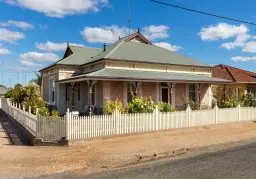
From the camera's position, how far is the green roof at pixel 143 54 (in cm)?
1828

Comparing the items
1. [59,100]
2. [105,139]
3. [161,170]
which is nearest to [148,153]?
[161,170]

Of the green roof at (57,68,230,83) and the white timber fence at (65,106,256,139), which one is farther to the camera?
the green roof at (57,68,230,83)

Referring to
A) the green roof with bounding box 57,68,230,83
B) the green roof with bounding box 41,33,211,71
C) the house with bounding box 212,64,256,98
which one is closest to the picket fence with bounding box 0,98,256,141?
the green roof with bounding box 57,68,230,83

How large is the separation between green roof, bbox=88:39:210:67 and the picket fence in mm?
6710

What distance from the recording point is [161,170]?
20.8ft

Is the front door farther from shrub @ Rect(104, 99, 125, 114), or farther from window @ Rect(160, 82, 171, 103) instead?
shrub @ Rect(104, 99, 125, 114)

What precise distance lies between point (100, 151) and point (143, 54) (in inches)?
498

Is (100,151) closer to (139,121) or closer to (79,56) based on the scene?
(139,121)

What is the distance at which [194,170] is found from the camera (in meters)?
6.23

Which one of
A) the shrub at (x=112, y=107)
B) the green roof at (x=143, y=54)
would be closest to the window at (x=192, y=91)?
the green roof at (x=143, y=54)

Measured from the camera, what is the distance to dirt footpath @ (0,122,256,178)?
272 inches

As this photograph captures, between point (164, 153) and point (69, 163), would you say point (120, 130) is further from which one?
point (69, 163)

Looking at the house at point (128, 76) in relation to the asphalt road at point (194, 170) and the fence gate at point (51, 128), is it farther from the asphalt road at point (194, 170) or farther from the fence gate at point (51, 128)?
the asphalt road at point (194, 170)

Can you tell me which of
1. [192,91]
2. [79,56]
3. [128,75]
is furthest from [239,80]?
[79,56]
